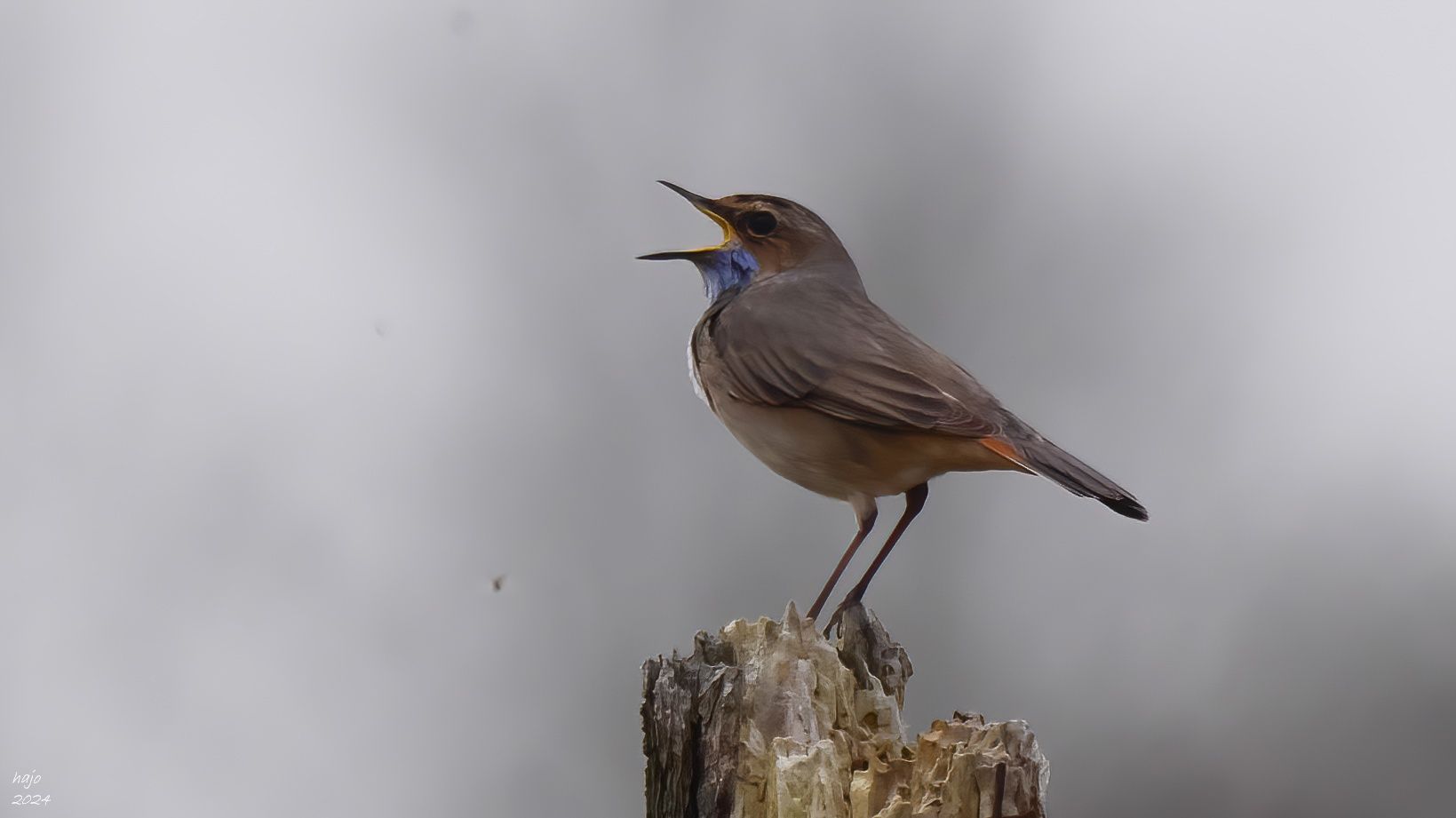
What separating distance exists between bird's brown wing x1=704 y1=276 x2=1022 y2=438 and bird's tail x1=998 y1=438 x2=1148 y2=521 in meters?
0.17

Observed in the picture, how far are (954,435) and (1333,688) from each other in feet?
20.4

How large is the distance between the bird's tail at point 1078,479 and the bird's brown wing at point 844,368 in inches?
6.5

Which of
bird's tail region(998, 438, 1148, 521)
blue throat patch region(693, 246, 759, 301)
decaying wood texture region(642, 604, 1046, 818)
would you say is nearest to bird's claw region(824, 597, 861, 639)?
decaying wood texture region(642, 604, 1046, 818)

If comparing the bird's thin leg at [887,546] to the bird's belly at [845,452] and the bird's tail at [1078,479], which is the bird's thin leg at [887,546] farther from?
the bird's tail at [1078,479]

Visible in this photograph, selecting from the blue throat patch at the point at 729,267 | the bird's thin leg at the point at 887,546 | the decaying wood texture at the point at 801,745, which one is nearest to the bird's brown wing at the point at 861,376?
the blue throat patch at the point at 729,267

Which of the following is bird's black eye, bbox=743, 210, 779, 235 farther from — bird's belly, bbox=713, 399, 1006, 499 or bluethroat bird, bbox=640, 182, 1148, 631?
bird's belly, bbox=713, 399, 1006, 499

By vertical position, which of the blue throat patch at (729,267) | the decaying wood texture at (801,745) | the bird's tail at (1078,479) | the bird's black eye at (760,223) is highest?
the bird's black eye at (760,223)

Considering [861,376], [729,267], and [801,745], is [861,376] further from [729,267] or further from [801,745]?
[801,745]

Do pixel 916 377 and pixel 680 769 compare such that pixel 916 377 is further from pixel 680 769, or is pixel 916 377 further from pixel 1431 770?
pixel 1431 770

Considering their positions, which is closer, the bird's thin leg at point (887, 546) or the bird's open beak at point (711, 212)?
the bird's thin leg at point (887, 546)

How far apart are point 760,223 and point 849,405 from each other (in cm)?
139

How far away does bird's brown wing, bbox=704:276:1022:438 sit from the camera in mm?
5188

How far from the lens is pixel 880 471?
5.43 metres

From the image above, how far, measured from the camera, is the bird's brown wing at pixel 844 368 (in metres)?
5.19
